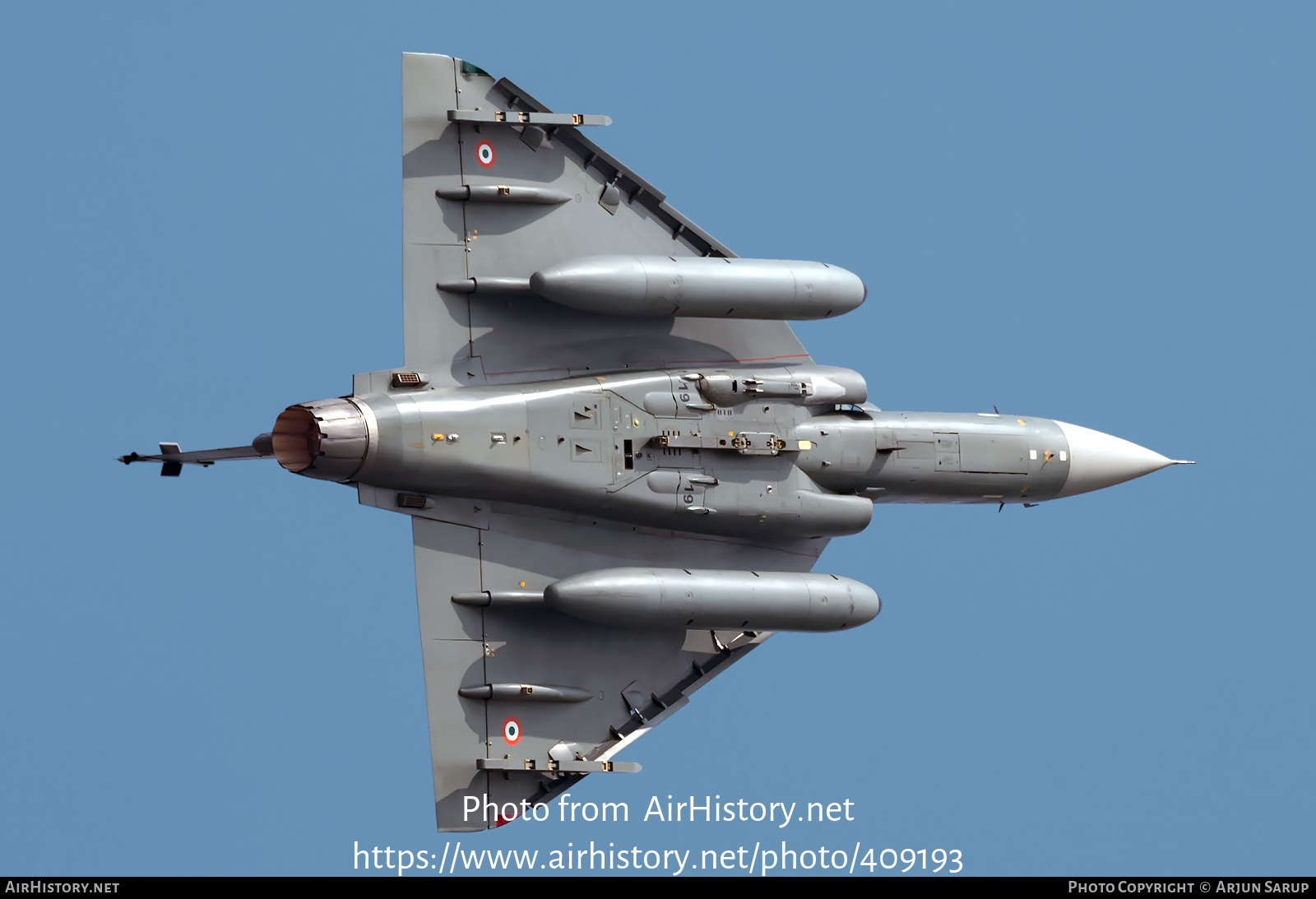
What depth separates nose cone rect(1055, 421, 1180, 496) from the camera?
2583 cm

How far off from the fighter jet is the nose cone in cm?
158

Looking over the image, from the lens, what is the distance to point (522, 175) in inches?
947

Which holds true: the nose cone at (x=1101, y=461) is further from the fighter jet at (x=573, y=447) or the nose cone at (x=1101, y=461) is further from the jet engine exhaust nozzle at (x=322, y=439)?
the jet engine exhaust nozzle at (x=322, y=439)

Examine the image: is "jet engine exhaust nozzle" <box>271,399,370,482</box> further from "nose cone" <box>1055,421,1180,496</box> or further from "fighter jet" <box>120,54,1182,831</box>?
"nose cone" <box>1055,421,1180,496</box>

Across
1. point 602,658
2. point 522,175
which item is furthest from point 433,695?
point 522,175

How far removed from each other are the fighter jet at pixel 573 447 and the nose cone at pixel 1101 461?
158 cm

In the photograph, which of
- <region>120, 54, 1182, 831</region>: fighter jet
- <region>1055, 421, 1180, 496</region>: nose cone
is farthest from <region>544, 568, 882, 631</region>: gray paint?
<region>1055, 421, 1180, 496</region>: nose cone

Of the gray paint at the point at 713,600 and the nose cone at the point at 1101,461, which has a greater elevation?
the nose cone at the point at 1101,461

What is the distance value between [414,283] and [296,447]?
1911mm

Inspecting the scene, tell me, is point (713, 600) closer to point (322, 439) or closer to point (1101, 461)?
point (322, 439)

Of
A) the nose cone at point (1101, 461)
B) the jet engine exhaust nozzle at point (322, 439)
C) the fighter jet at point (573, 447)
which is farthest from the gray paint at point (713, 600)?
the nose cone at point (1101, 461)

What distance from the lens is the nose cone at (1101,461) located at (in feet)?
84.7

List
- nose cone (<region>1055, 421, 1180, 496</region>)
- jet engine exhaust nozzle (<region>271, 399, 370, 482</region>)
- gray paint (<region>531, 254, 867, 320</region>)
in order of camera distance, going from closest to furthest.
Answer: jet engine exhaust nozzle (<region>271, 399, 370, 482</region>), gray paint (<region>531, 254, 867, 320</region>), nose cone (<region>1055, 421, 1180, 496</region>)

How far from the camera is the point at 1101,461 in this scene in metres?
26.0
